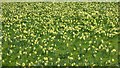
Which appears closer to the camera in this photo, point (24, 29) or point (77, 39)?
point (77, 39)

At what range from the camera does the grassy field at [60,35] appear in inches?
481

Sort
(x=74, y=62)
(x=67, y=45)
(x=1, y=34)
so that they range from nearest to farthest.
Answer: (x=74, y=62), (x=67, y=45), (x=1, y=34)

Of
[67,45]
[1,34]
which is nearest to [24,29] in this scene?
[1,34]

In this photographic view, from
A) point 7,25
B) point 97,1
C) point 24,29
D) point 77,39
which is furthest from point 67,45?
point 97,1

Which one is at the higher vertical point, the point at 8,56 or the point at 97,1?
the point at 97,1

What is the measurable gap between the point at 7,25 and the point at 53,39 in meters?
4.29

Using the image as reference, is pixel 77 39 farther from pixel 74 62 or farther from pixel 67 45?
pixel 74 62

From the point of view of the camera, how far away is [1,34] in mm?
15852

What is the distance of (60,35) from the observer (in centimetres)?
1544

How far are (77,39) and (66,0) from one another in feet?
38.7

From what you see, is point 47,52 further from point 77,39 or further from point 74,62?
point 77,39

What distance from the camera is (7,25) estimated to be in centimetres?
1788

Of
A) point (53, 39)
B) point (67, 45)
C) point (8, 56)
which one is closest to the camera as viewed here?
point (8, 56)

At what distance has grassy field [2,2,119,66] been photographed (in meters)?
12.2
